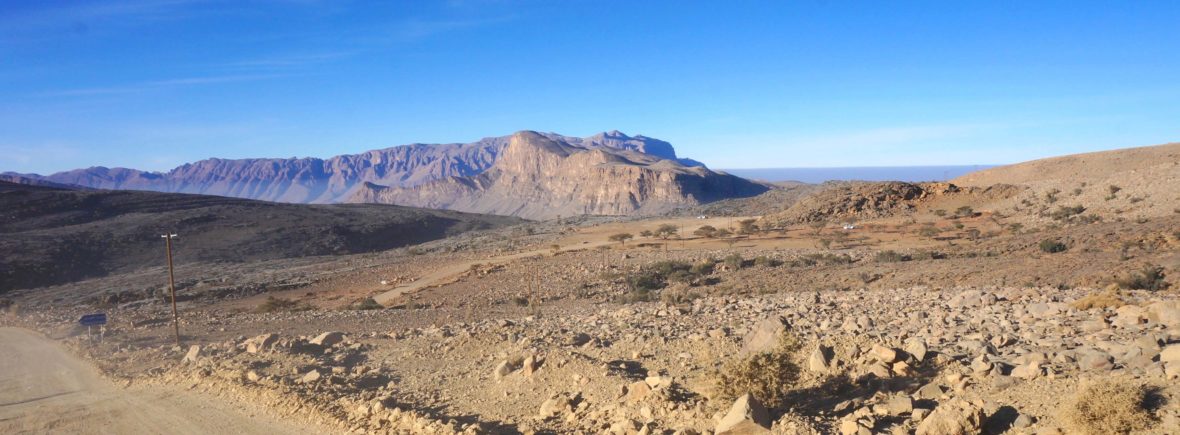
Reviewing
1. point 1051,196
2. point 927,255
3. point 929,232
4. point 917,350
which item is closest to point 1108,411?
point 917,350

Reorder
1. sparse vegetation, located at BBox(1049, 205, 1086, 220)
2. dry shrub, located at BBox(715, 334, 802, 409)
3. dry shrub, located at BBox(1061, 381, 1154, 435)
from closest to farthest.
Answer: dry shrub, located at BBox(1061, 381, 1154, 435)
dry shrub, located at BBox(715, 334, 802, 409)
sparse vegetation, located at BBox(1049, 205, 1086, 220)

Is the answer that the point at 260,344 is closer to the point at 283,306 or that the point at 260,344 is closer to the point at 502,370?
the point at 502,370

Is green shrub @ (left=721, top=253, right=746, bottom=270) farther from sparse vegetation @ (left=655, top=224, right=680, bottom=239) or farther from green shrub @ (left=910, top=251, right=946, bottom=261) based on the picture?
sparse vegetation @ (left=655, top=224, right=680, bottom=239)

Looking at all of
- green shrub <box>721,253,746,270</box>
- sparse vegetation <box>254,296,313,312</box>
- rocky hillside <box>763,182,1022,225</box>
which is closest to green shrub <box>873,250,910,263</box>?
green shrub <box>721,253,746,270</box>

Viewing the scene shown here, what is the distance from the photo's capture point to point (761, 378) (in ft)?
26.7

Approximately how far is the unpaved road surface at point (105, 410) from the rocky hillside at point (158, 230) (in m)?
50.8

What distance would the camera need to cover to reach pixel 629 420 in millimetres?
8359

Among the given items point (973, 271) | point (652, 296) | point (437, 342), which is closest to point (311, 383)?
point (437, 342)

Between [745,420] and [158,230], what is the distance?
83524 mm

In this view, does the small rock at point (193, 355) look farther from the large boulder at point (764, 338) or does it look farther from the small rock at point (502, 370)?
the large boulder at point (764, 338)

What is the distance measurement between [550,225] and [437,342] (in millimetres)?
69570

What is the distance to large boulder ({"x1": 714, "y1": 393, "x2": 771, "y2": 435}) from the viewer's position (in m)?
7.35

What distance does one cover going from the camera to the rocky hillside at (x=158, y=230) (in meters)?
61.8

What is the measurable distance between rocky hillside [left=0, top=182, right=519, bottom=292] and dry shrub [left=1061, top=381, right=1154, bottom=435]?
2637 inches
